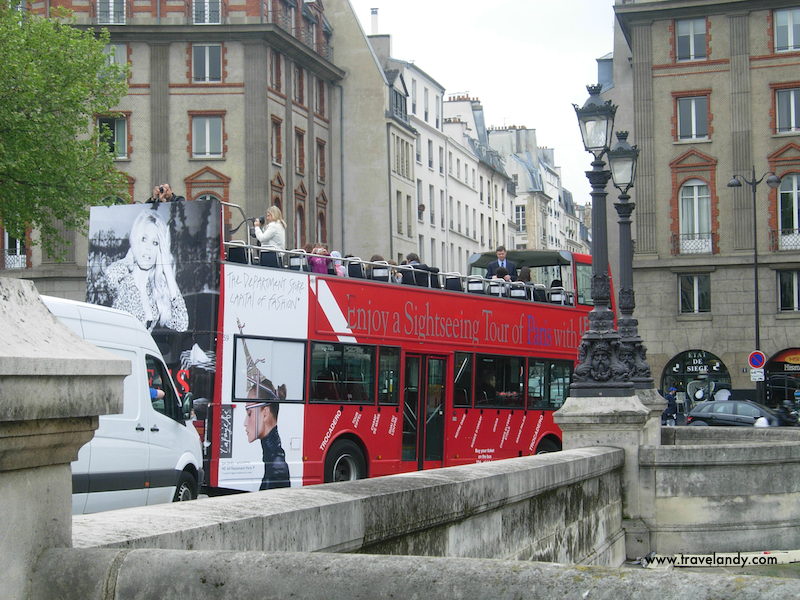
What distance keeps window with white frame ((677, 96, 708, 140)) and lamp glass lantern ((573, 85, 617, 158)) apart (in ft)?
111

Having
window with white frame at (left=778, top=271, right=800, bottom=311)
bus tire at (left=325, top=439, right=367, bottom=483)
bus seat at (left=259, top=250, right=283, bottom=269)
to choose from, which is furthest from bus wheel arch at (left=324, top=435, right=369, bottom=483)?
window with white frame at (left=778, top=271, right=800, bottom=311)

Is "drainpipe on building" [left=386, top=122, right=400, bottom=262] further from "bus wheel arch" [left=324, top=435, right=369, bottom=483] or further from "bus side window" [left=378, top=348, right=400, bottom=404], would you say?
"bus wheel arch" [left=324, top=435, right=369, bottom=483]

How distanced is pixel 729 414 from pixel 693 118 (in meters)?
18.5

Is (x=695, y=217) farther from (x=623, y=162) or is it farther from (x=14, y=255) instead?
(x=623, y=162)

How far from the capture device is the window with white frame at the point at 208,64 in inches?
2124

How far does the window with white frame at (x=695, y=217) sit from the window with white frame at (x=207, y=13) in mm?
20420

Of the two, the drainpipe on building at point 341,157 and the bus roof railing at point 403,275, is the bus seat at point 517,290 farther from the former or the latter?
the drainpipe on building at point 341,157

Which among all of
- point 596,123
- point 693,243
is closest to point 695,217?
point 693,243

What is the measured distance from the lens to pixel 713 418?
3362cm

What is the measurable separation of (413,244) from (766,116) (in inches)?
1093

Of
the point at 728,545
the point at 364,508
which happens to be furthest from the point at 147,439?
the point at 364,508

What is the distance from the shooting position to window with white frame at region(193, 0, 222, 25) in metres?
54.0

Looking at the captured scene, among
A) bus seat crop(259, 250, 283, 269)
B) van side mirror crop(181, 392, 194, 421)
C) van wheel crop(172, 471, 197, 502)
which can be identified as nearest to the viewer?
van wheel crop(172, 471, 197, 502)

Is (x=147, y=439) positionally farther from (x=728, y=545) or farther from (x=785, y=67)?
(x=785, y=67)
